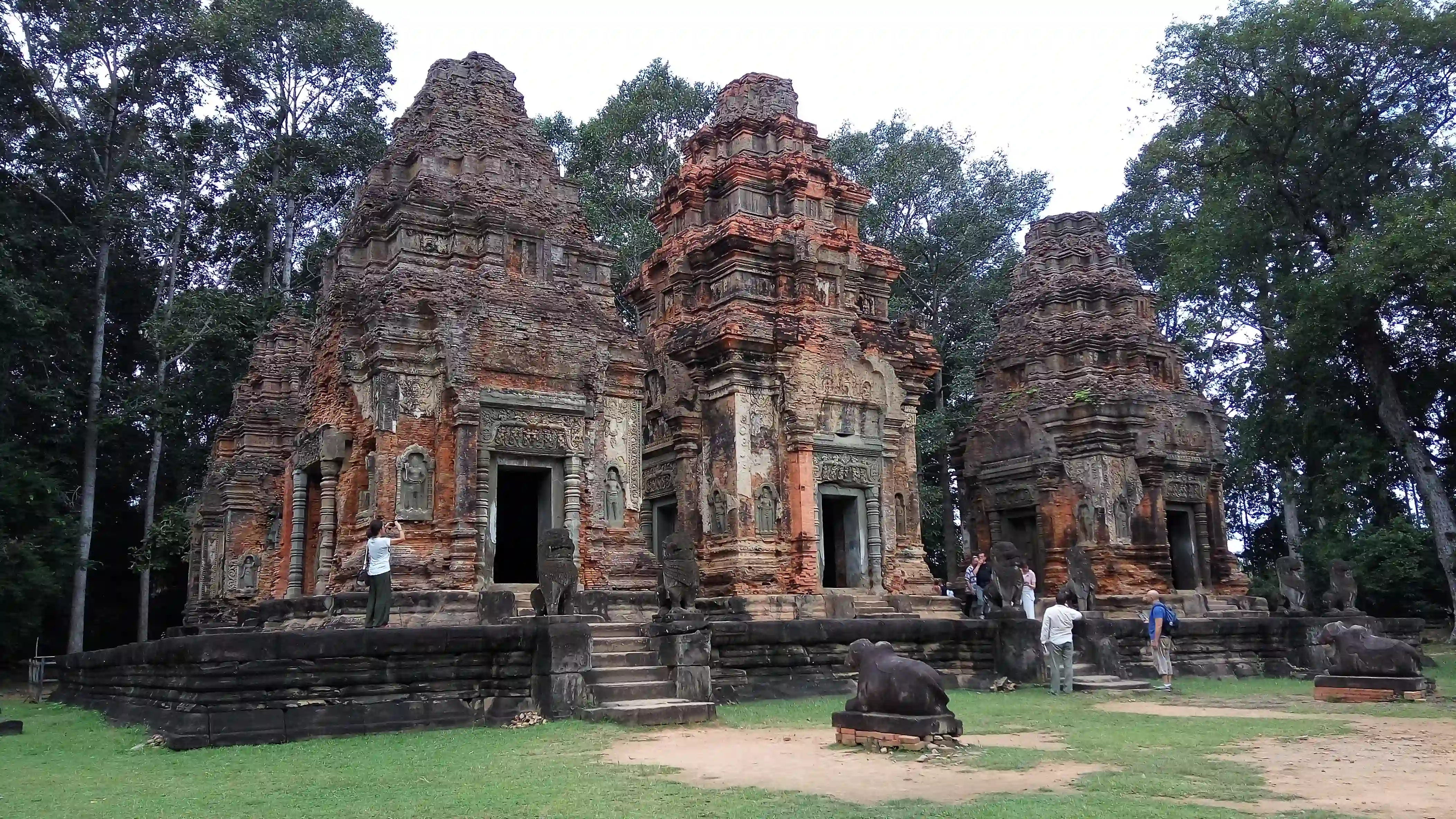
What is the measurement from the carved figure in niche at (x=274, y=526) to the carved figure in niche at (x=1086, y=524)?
1508cm

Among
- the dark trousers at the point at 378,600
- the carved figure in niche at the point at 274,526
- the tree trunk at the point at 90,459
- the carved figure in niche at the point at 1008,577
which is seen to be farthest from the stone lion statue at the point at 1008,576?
the tree trunk at the point at 90,459

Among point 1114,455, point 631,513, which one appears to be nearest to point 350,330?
point 631,513

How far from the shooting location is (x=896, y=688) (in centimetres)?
855

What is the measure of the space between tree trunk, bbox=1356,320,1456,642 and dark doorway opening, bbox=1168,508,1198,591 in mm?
4514

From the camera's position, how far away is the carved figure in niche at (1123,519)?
21000 mm

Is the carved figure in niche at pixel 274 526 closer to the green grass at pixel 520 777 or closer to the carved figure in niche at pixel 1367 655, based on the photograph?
the green grass at pixel 520 777

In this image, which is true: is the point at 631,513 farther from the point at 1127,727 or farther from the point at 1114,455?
the point at 1114,455

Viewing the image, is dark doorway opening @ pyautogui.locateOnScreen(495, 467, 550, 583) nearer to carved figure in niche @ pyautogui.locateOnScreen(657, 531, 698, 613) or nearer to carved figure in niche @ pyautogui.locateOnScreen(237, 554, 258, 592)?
carved figure in niche @ pyautogui.locateOnScreen(657, 531, 698, 613)

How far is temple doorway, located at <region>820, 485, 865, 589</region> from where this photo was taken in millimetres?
17969

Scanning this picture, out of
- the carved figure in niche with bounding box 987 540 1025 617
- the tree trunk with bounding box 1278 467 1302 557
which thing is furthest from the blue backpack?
the tree trunk with bounding box 1278 467 1302 557

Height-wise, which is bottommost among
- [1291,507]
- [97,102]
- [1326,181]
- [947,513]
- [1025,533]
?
[1025,533]

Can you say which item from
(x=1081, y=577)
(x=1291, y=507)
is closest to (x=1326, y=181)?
(x=1291, y=507)

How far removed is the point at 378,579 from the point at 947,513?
17.5 meters

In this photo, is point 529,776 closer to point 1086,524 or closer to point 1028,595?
point 1028,595
